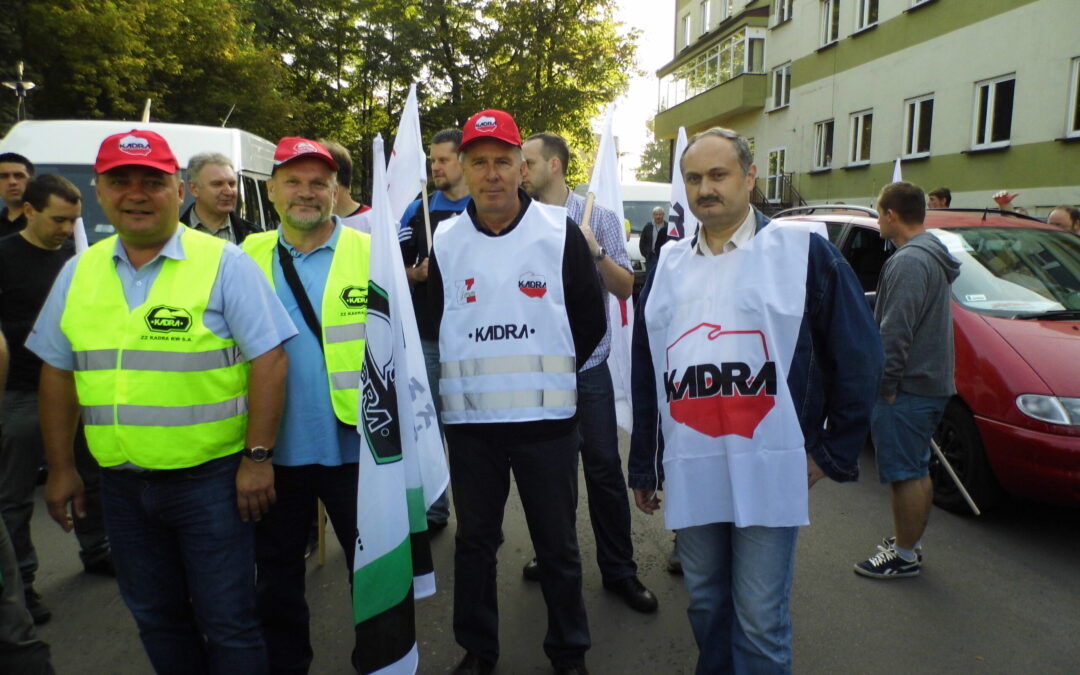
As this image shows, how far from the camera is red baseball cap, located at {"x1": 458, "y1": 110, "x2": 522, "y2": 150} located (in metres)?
2.91

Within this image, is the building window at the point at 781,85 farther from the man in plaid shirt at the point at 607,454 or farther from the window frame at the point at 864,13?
the man in plaid shirt at the point at 607,454

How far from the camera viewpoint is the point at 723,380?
2.44 m

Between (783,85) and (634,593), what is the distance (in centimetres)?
2408

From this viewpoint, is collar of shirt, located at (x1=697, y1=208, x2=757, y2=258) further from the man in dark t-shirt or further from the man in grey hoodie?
the man in dark t-shirt

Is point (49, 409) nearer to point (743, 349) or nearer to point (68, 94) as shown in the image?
point (743, 349)

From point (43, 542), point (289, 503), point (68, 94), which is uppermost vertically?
point (68, 94)

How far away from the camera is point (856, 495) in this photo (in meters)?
5.32

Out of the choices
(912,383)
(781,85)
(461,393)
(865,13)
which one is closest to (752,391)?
(461,393)

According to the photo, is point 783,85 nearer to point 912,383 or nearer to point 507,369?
point 912,383

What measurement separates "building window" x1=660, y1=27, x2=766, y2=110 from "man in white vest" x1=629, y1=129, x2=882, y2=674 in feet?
83.9

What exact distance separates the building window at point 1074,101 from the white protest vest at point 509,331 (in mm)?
14191

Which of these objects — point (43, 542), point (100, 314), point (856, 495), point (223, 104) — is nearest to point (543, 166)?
point (100, 314)

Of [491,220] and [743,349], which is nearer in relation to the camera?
[743,349]

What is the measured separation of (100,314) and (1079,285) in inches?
A: 228
